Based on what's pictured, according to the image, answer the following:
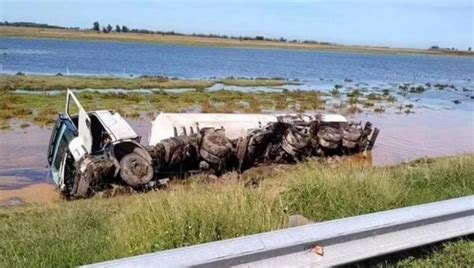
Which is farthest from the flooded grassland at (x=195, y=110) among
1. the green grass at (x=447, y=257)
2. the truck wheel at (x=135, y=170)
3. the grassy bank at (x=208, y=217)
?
the green grass at (x=447, y=257)

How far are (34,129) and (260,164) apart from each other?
11.6m

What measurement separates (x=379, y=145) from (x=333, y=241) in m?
21.5

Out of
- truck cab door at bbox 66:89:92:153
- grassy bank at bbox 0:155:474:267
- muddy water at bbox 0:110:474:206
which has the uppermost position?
grassy bank at bbox 0:155:474:267

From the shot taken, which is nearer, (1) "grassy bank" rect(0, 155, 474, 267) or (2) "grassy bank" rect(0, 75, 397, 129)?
(1) "grassy bank" rect(0, 155, 474, 267)

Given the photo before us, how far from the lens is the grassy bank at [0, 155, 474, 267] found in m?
5.21

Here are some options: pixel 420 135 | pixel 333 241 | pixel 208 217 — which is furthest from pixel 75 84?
pixel 333 241

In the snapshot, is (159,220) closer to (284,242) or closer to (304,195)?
(284,242)

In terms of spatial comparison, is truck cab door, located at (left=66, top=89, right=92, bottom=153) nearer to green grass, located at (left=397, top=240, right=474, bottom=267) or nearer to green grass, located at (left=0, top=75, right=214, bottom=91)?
green grass, located at (left=397, top=240, right=474, bottom=267)

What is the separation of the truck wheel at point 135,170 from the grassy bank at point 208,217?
6.65 meters

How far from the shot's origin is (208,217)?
5.56 metres

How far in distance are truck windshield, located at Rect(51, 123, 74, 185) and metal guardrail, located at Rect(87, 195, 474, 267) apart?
12488mm

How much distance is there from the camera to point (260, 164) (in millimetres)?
18953

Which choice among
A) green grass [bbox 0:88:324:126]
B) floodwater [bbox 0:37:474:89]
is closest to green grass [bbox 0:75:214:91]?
green grass [bbox 0:88:324:126]

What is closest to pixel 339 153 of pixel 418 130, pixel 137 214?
pixel 418 130
